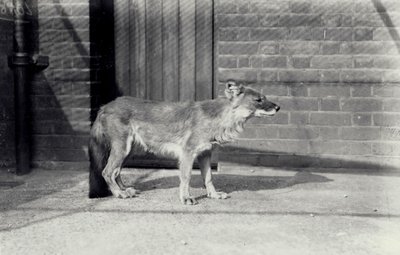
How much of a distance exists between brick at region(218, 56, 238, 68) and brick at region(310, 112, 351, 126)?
1318mm

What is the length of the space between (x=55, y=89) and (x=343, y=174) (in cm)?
428

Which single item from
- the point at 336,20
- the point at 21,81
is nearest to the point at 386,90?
the point at 336,20

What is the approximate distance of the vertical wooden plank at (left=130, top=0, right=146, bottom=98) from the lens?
897 cm

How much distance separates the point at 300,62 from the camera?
28.1ft

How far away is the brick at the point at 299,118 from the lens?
28.4 ft

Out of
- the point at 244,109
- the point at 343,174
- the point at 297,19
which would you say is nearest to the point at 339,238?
the point at 244,109

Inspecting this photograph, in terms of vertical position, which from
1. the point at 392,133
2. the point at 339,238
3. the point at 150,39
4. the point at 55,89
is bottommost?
the point at 339,238

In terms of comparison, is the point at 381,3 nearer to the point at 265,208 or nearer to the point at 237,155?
the point at 237,155

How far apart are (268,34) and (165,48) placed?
1.53 meters

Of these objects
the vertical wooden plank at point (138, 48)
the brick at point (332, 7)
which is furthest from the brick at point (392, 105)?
the vertical wooden plank at point (138, 48)

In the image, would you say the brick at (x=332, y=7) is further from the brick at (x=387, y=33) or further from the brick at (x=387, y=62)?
the brick at (x=387, y=62)

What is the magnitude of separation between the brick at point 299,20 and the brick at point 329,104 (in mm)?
1056

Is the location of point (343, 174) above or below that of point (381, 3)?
below

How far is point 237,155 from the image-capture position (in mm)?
8789
